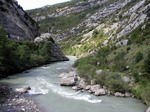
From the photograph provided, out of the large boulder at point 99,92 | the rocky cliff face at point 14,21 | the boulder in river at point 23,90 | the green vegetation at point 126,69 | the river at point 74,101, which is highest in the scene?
the rocky cliff face at point 14,21

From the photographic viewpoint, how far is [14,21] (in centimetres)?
11431

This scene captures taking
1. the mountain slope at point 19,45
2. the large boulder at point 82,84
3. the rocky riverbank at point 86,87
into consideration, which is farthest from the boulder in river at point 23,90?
the mountain slope at point 19,45

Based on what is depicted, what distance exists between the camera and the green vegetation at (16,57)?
223 ft

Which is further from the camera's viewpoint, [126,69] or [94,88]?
[126,69]

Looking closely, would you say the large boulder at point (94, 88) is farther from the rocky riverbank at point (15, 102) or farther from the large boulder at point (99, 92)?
the rocky riverbank at point (15, 102)

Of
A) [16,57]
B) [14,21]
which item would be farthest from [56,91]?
[14,21]

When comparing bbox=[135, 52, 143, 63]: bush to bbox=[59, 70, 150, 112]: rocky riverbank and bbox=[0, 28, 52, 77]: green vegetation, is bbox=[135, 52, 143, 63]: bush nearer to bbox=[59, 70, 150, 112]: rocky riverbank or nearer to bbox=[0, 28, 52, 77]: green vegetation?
bbox=[59, 70, 150, 112]: rocky riverbank

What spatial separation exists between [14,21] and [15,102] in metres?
76.7

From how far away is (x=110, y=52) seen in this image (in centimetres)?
7550

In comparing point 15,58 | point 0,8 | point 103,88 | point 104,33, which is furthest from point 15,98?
point 104,33

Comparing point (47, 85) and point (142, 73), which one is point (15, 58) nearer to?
point (47, 85)

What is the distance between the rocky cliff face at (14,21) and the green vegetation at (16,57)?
8.96 meters

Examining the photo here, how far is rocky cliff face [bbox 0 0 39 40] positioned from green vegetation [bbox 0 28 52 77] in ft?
29.4

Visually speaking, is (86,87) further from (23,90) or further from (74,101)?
(23,90)
